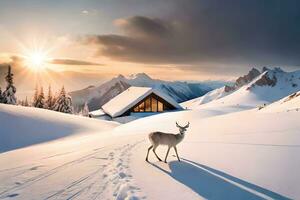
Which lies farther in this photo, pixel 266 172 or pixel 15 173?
pixel 15 173

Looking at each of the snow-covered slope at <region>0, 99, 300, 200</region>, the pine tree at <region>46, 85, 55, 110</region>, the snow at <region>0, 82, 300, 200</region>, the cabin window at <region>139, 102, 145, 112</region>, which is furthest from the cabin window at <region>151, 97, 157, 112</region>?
the snow-covered slope at <region>0, 99, 300, 200</region>

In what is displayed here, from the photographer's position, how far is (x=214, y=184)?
8273mm

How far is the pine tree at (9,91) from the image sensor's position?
205ft

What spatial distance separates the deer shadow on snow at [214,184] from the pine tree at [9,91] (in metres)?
59.8

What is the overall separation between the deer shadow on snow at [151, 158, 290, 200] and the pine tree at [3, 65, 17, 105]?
59793 mm

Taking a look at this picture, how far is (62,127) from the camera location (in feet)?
108

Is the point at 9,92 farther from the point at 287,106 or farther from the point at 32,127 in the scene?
the point at 287,106

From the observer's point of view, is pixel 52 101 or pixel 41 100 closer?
pixel 41 100

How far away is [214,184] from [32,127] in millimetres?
26226

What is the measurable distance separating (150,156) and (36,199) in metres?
5.33

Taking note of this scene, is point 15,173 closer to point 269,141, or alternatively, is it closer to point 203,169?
point 203,169

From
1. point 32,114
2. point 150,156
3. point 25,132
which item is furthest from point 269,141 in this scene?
point 32,114

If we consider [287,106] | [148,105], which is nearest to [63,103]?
[148,105]

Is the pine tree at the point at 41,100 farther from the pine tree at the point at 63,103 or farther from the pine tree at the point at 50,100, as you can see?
the pine tree at the point at 63,103
